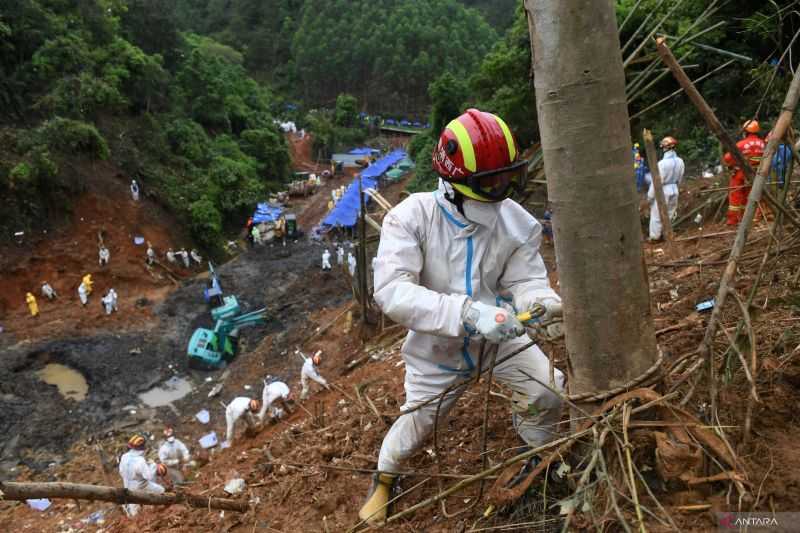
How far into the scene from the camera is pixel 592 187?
168 centimetres

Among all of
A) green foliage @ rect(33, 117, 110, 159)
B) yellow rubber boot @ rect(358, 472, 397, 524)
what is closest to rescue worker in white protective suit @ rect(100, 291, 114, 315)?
green foliage @ rect(33, 117, 110, 159)

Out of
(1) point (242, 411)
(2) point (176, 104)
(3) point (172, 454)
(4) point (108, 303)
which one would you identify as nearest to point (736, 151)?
(1) point (242, 411)

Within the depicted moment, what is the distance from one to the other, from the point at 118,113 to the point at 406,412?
24.8m

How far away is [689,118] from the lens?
42.5 ft

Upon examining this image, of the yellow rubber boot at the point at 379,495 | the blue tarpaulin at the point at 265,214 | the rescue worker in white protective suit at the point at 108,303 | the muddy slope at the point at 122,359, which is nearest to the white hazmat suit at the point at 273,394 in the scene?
the muddy slope at the point at 122,359

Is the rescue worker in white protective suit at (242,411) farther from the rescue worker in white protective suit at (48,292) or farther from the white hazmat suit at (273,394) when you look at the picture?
the rescue worker in white protective suit at (48,292)

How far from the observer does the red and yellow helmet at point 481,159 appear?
2.30 meters

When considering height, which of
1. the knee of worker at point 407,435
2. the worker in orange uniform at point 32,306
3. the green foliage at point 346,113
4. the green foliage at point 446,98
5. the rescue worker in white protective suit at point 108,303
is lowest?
the rescue worker in white protective suit at point 108,303

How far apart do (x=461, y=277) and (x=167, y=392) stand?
37.9 feet

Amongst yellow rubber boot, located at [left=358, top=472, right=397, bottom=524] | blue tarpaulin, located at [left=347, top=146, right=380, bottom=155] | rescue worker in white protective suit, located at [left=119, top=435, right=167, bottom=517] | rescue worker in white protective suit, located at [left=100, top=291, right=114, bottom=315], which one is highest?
blue tarpaulin, located at [left=347, top=146, right=380, bottom=155]

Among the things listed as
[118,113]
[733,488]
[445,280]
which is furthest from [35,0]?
[733,488]

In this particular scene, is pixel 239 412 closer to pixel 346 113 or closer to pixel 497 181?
pixel 497 181

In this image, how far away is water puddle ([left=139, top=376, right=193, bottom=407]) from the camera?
11.8 meters

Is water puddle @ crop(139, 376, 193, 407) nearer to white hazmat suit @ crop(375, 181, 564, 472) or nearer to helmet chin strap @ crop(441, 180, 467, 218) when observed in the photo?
white hazmat suit @ crop(375, 181, 564, 472)
